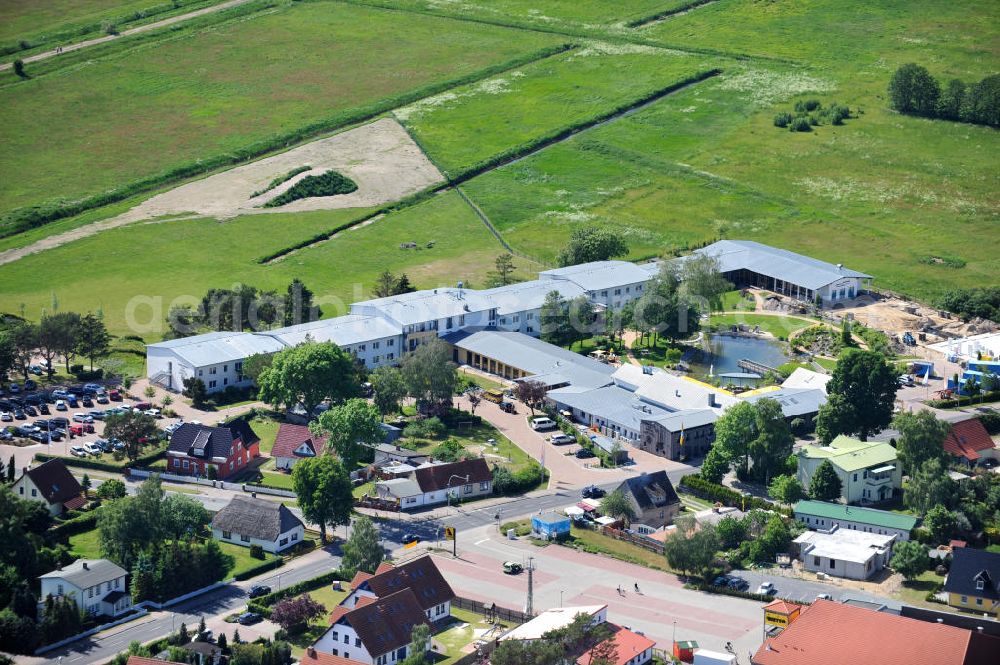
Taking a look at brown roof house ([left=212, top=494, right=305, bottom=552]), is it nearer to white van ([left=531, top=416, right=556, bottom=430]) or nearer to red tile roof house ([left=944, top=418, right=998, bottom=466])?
white van ([left=531, top=416, right=556, bottom=430])

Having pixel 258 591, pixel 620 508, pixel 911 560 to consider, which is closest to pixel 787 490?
pixel 620 508

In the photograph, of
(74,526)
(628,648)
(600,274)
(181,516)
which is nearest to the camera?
(628,648)

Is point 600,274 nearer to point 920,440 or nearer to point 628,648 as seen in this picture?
point 920,440

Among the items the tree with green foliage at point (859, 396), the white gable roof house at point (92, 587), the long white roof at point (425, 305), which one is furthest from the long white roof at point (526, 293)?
the white gable roof house at point (92, 587)

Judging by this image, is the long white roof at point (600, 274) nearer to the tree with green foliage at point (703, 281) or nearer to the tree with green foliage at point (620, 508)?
the tree with green foliage at point (703, 281)

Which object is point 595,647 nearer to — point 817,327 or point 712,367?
point 712,367
